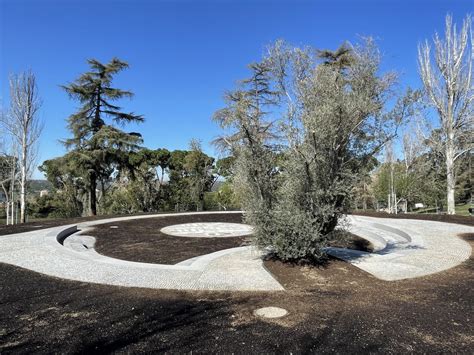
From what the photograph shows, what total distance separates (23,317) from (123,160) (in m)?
18.8

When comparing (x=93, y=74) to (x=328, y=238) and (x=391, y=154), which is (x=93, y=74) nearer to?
(x=328, y=238)

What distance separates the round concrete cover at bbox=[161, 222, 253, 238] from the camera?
11758mm

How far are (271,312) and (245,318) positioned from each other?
0.39 m

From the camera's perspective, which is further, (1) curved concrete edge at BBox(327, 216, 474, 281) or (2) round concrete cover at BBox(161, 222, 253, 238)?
(2) round concrete cover at BBox(161, 222, 253, 238)

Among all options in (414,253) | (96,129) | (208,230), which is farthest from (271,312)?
(96,129)

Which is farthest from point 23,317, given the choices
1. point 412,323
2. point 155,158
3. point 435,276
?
point 155,158

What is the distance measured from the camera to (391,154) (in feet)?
78.5

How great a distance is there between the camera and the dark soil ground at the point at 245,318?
10.8 ft

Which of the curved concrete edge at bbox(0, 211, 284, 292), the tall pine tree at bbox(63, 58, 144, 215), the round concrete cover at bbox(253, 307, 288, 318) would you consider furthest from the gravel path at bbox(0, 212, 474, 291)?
the tall pine tree at bbox(63, 58, 144, 215)

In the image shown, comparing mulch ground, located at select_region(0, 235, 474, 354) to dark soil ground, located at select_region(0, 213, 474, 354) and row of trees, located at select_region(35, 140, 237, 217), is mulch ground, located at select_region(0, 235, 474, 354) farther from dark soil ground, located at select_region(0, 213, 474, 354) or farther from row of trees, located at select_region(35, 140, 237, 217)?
row of trees, located at select_region(35, 140, 237, 217)

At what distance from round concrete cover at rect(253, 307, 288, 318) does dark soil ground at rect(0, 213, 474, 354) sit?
0.09m

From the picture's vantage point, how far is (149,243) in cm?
1013

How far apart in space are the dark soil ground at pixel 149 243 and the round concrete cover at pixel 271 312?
267 cm

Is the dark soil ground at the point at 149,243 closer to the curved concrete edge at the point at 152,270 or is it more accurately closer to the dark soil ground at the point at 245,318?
the curved concrete edge at the point at 152,270
